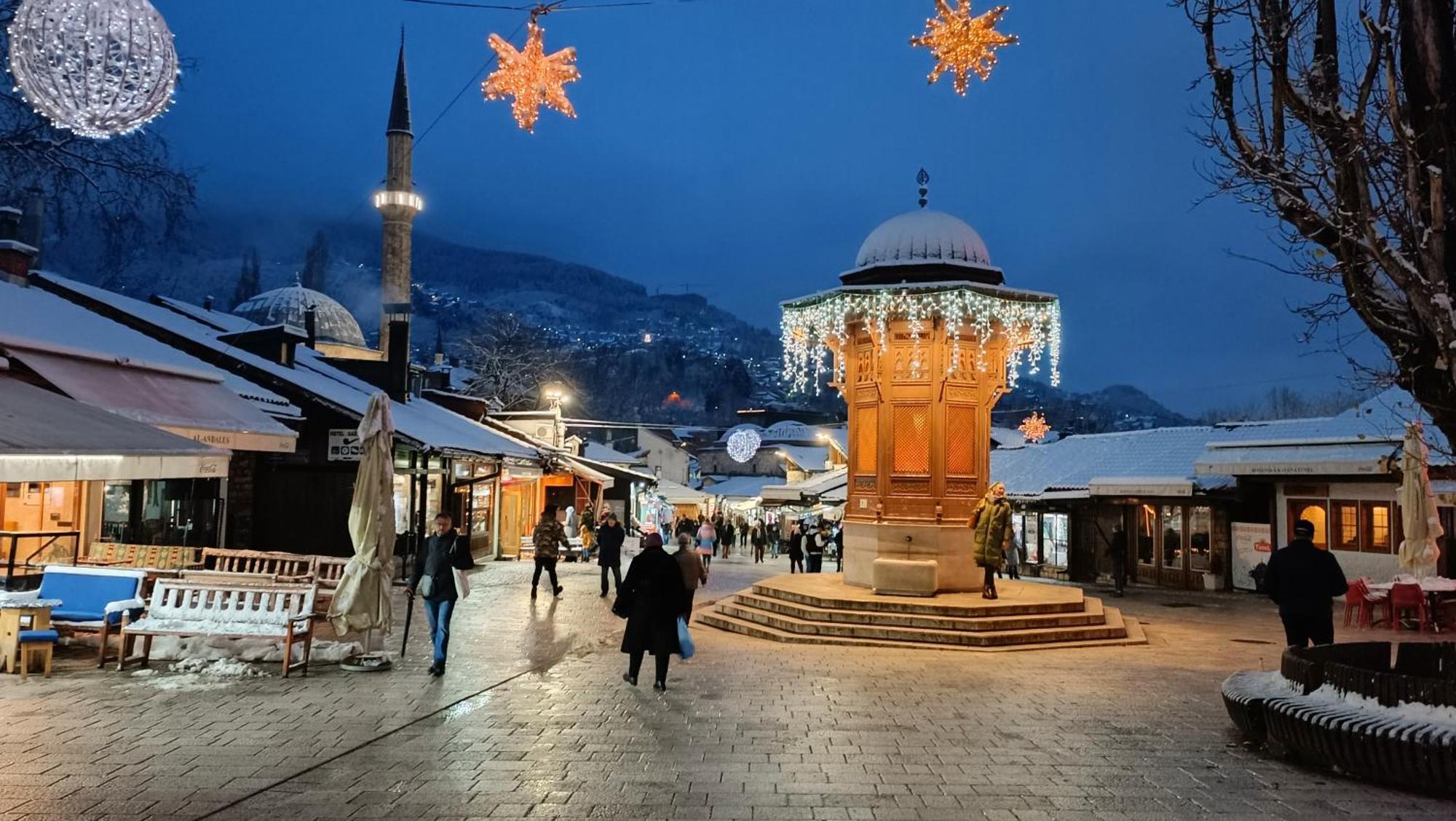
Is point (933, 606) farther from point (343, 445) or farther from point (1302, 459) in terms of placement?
point (1302, 459)

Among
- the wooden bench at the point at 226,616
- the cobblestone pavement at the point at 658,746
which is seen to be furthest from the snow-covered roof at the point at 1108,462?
the wooden bench at the point at 226,616

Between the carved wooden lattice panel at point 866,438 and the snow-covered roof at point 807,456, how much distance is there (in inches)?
1291

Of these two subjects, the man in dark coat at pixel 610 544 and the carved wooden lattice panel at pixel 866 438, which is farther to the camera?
the man in dark coat at pixel 610 544

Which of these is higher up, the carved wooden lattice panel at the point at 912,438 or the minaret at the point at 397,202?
the minaret at the point at 397,202

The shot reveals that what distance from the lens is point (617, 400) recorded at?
112250 mm

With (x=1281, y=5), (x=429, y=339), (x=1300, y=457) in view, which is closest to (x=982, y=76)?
(x=1281, y=5)

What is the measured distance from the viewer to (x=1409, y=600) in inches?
546

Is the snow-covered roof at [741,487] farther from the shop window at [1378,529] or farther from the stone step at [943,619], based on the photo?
the stone step at [943,619]

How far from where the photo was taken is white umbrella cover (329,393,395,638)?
958cm

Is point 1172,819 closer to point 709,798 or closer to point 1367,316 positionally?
point 709,798

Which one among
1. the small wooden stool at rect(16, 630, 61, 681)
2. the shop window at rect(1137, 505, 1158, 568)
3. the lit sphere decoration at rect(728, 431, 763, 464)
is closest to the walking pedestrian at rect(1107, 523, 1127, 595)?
the shop window at rect(1137, 505, 1158, 568)

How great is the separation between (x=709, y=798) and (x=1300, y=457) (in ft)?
61.4

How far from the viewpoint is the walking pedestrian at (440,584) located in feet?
30.1

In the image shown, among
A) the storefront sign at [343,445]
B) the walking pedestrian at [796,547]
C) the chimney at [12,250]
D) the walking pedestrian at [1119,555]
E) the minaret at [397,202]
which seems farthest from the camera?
the minaret at [397,202]
